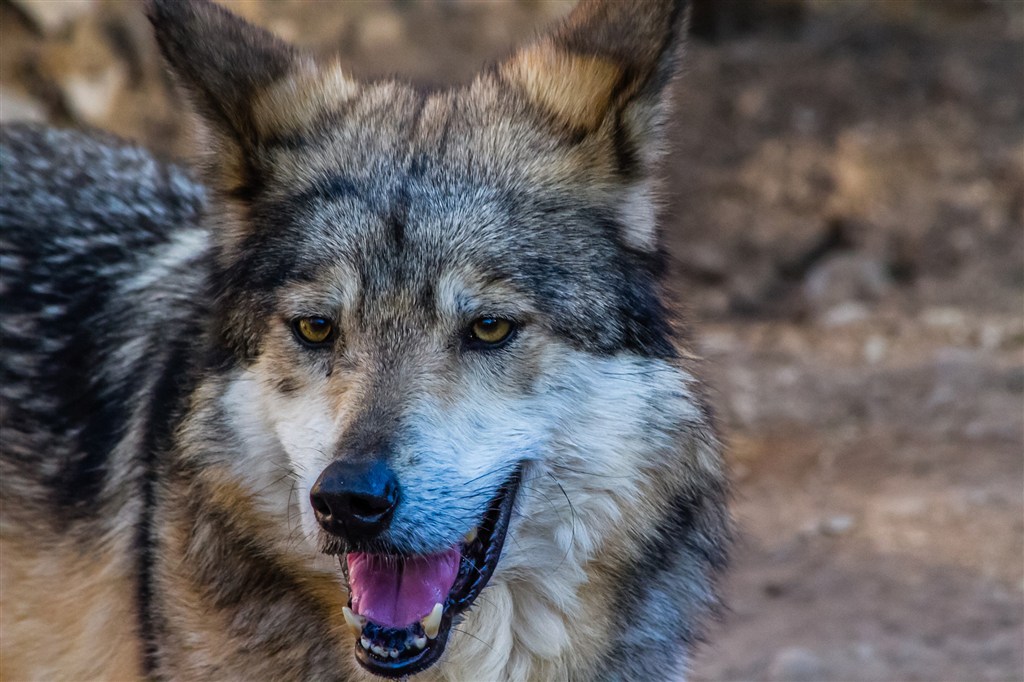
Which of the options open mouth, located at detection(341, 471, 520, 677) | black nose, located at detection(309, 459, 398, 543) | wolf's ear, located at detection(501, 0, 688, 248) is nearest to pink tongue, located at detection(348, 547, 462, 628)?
open mouth, located at detection(341, 471, 520, 677)

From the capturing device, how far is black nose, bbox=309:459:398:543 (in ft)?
8.21

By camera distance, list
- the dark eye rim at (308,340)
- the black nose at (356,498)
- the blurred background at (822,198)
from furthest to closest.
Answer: the blurred background at (822,198) < the dark eye rim at (308,340) < the black nose at (356,498)

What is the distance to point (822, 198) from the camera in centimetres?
860

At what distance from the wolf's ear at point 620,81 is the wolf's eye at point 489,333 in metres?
0.50

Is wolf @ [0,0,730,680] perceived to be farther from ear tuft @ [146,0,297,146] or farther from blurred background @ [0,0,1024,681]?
blurred background @ [0,0,1024,681]

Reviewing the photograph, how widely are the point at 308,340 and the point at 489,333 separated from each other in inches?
18.7

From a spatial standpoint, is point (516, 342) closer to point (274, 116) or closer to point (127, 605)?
point (274, 116)

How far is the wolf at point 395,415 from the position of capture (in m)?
2.78

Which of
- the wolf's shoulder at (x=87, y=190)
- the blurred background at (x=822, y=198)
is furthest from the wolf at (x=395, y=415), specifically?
the blurred background at (x=822, y=198)

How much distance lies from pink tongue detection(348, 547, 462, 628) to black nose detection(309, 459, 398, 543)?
181 millimetres

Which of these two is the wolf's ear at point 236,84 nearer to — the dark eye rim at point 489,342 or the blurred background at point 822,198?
the dark eye rim at point 489,342

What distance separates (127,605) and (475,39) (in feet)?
22.0

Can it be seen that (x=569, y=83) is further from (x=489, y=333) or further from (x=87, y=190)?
(x=87, y=190)

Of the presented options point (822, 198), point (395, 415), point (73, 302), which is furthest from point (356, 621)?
point (822, 198)
